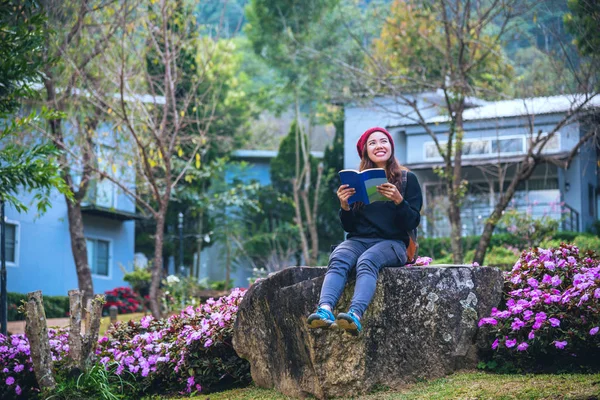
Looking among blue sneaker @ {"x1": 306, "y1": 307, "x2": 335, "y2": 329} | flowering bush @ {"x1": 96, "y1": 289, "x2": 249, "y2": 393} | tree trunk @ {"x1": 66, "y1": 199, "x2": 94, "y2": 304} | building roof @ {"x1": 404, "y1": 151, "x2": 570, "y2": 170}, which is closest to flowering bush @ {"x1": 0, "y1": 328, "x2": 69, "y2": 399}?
flowering bush @ {"x1": 96, "y1": 289, "x2": 249, "y2": 393}

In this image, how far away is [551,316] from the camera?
6.43 metres

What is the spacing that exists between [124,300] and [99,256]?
3.70m

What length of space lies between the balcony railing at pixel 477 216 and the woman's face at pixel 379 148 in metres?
14.9

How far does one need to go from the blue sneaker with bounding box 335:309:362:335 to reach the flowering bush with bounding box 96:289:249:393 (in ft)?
7.13

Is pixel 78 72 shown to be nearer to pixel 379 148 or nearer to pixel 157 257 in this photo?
pixel 157 257

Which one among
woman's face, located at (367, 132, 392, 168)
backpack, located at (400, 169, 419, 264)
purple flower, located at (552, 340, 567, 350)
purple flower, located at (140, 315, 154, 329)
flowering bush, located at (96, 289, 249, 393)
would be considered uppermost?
woman's face, located at (367, 132, 392, 168)

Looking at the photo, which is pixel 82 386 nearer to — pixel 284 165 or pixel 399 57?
pixel 399 57

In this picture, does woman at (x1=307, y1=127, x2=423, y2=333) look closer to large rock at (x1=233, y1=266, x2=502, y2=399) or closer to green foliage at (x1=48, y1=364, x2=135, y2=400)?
large rock at (x1=233, y1=266, x2=502, y2=399)

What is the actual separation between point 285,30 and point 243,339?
2306cm

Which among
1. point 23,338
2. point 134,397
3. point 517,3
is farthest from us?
point 517,3

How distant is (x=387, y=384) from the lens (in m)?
6.29

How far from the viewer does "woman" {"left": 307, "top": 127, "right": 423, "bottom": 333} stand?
19.6 ft

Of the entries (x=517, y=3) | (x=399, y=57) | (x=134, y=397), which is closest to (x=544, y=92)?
(x=517, y=3)

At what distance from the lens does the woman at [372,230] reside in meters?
5.98
